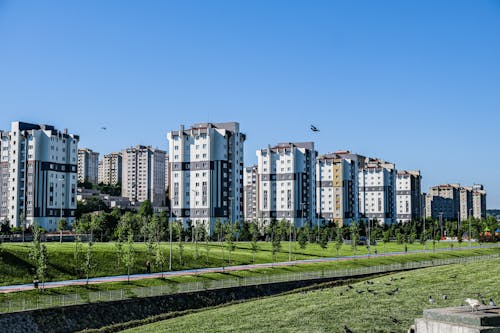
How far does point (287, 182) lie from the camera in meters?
173

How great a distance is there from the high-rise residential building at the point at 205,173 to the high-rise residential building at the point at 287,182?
27.9 meters

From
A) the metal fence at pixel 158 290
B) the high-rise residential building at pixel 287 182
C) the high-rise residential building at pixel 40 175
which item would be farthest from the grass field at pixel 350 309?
the high-rise residential building at pixel 287 182

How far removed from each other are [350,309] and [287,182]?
430 ft

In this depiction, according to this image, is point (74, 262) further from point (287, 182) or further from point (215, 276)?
point (287, 182)

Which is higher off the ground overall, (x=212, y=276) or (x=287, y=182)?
(x=287, y=182)

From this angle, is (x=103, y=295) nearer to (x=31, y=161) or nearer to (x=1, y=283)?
(x=1, y=283)

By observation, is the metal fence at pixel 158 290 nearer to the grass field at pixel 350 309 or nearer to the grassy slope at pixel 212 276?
the grassy slope at pixel 212 276

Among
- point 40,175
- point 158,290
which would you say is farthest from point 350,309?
point 40,175

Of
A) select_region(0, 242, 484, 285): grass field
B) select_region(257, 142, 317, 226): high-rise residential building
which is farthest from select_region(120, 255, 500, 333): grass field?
select_region(257, 142, 317, 226): high-rise residential building

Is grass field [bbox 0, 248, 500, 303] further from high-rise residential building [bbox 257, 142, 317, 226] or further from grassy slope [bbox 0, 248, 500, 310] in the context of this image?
high-rise residential building [bbox 257, 142, 317, 226]

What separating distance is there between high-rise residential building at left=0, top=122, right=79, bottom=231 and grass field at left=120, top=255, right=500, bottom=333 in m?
102

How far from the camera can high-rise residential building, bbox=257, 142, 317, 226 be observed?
561ft

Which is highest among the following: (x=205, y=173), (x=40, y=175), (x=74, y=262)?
(x=205, y=173)

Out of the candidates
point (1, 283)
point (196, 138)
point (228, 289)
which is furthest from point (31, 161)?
point (228, 289)
